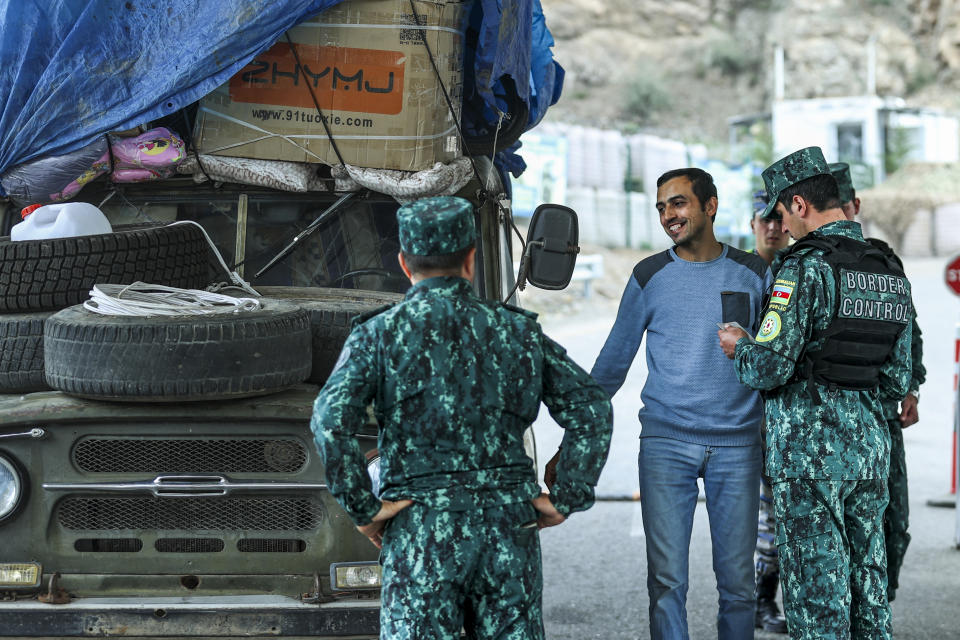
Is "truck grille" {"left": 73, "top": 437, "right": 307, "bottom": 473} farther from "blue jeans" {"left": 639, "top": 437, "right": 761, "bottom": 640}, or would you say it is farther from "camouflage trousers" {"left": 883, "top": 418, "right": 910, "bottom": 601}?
"camouflage trousers" {"left": 883, "top": 418, "right": 910, "bottom": 601}

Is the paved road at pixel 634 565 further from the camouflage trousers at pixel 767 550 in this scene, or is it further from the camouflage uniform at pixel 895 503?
the camouflage uniform at pixel 895 503

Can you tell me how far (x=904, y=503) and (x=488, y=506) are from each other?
8.90ft

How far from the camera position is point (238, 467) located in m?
3.44

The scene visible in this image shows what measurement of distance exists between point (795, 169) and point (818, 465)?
100 cm

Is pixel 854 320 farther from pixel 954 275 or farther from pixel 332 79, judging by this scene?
pixel 954 275

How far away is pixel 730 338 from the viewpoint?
3.83m

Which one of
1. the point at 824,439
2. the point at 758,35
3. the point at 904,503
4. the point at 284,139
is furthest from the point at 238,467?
the point at 758,35

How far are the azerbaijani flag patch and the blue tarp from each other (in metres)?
1.99

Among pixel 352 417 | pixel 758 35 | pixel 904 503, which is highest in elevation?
pixel 758 35

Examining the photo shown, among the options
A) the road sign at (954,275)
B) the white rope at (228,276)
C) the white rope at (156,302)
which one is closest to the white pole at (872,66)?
the road sign at (954,275)

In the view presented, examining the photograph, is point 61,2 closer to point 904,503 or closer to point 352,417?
point 352,417

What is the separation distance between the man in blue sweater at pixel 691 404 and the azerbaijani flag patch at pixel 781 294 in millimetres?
241

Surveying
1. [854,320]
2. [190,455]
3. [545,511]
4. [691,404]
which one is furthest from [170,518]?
[854,320]

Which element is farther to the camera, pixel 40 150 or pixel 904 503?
pixel 904 503
